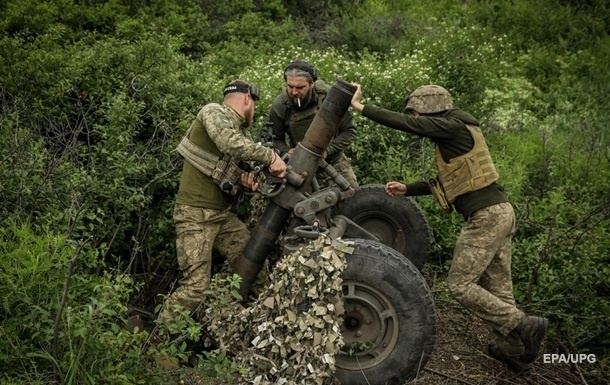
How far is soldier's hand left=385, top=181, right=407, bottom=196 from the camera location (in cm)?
628

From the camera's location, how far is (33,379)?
434cm

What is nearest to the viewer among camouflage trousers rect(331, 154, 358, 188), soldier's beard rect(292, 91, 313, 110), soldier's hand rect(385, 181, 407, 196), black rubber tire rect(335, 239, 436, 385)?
black rubber tire rect(335, 239, 436, 385)

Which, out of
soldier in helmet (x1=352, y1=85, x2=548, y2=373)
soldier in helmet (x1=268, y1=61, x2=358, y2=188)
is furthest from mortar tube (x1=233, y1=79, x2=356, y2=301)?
soldier in helmet (x1=268, y1=61, x2=358, y2=188)

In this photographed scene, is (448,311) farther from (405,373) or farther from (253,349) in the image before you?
(253,349)

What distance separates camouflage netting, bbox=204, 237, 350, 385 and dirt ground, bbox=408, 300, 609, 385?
0.85 metres

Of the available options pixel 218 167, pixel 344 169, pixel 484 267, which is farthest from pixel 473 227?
pixel 218 167

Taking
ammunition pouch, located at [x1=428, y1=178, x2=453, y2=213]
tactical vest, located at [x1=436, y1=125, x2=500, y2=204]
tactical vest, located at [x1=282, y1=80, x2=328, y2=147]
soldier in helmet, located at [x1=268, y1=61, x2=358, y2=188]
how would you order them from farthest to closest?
tactical vest, located at [x1=282, y1=80, x2=328, y2=147] < soldier in helmet, located at [x1=268, y1=61, x2=358, y2=188] < ammunition pouch, located at [x1=428, y1=178, x2=453, y2=213] < tactical vest, located at [x1=436, y1=125, x2=500, y2=204]

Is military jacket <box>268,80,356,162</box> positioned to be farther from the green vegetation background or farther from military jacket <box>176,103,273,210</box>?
military jacket <box>176,103,273,210</box>

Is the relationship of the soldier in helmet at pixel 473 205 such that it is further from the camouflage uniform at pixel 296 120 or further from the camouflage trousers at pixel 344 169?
the camouflage trousers at pixel 344 169

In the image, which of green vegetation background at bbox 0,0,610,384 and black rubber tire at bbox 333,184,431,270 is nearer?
green vegetation background at bbox 0,0,610,384

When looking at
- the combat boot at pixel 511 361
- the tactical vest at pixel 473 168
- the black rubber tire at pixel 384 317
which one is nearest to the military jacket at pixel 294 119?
the tactical vest at pixel 473 168

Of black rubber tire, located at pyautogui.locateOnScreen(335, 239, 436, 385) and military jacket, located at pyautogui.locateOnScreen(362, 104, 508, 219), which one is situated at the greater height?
military jacket, located at pyautogui.locateOnScreen(362, 104, 508, 219)

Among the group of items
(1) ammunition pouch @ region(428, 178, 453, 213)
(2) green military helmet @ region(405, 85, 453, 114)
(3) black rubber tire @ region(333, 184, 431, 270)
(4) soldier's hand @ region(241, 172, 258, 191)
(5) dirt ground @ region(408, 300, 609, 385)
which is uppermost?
(2) green military helmet @ region(405, 85, 453, 114)

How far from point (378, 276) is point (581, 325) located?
8.43 ft
